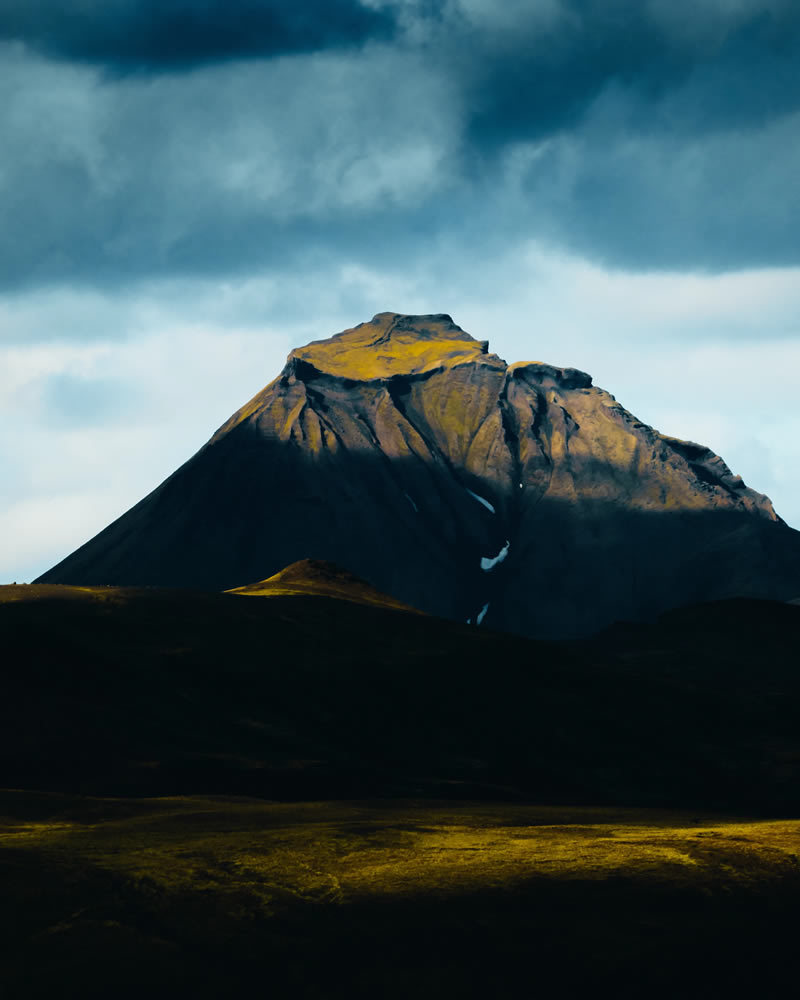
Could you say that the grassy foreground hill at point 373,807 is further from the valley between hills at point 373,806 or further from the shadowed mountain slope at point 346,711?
the shadowed mountain slope at point 346,711

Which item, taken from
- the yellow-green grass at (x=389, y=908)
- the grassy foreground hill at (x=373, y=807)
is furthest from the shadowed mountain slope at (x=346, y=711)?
the yellow-green grass at (x=389, y=908)

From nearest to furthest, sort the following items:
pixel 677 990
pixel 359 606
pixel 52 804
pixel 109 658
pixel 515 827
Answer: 1. pixel 677 990
2. pixel 515 827
3. pixel 52 804
4. pixel 109 658
5. pixel 359 606

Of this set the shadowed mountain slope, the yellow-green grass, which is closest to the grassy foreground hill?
the yellow-green grass

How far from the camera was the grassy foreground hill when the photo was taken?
43.3 meters

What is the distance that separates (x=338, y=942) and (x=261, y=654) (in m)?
101

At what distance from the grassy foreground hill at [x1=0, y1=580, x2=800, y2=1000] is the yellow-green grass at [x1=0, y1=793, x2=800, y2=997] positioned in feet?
0.53

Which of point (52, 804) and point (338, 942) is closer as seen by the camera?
point (338, 942)

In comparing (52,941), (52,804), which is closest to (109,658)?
(52,804)

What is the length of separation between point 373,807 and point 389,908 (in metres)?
35.7

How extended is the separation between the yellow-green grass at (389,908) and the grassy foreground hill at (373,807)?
0.53ft

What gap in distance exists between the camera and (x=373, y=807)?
83562mm

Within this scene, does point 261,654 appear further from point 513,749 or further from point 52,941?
point 52,941

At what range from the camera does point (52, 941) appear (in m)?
43.4

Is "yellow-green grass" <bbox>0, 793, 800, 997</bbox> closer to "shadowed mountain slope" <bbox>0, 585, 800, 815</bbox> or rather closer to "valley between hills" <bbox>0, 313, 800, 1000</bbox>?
"valley between hills" <bbox>0, 313, 800, 1000</bbox>
